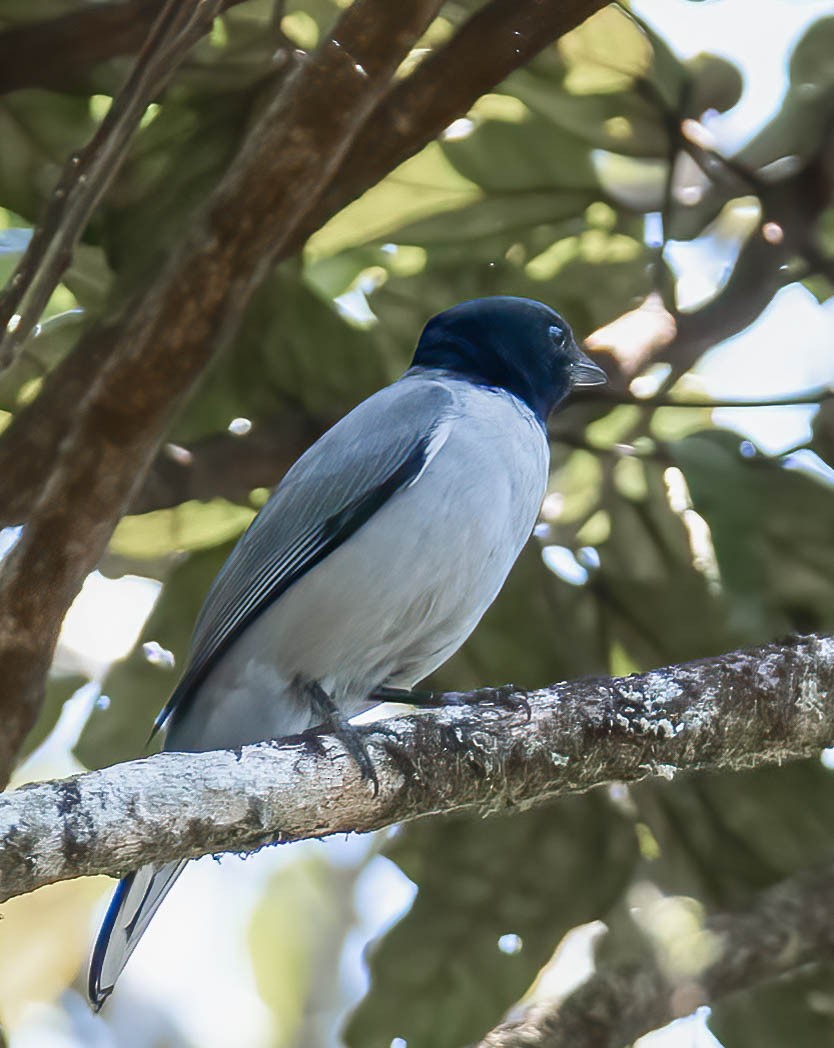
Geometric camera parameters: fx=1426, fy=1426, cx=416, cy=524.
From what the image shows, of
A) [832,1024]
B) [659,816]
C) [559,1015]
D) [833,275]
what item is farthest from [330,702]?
[833,275]

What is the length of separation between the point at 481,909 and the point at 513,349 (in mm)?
1382

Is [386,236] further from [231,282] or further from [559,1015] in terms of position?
[559,1015]

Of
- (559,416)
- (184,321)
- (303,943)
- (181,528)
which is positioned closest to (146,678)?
(181,528)

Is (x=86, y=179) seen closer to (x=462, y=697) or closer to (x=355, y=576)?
(x=355, y=576)

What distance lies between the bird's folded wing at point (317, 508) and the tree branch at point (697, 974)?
1.03 meters

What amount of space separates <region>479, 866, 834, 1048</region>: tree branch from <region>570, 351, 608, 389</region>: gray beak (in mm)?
1303

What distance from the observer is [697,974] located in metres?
3.19

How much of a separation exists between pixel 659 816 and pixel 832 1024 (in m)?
0.63

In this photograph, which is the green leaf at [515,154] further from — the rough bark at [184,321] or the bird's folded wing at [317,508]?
the rough bark at [184,321]

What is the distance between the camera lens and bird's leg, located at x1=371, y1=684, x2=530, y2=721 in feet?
7.86

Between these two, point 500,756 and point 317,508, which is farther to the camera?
point 317,508

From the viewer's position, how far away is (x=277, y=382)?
3559 millimetres

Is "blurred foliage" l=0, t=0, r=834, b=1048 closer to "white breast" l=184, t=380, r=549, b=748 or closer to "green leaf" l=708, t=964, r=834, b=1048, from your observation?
"green leaf" l=708, t=964, r=834, b=1048

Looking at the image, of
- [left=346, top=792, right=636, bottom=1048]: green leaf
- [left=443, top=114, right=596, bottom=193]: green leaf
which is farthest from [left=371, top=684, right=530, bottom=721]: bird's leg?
[left=443, top=114, right=596, bottom=193]: green leaf
